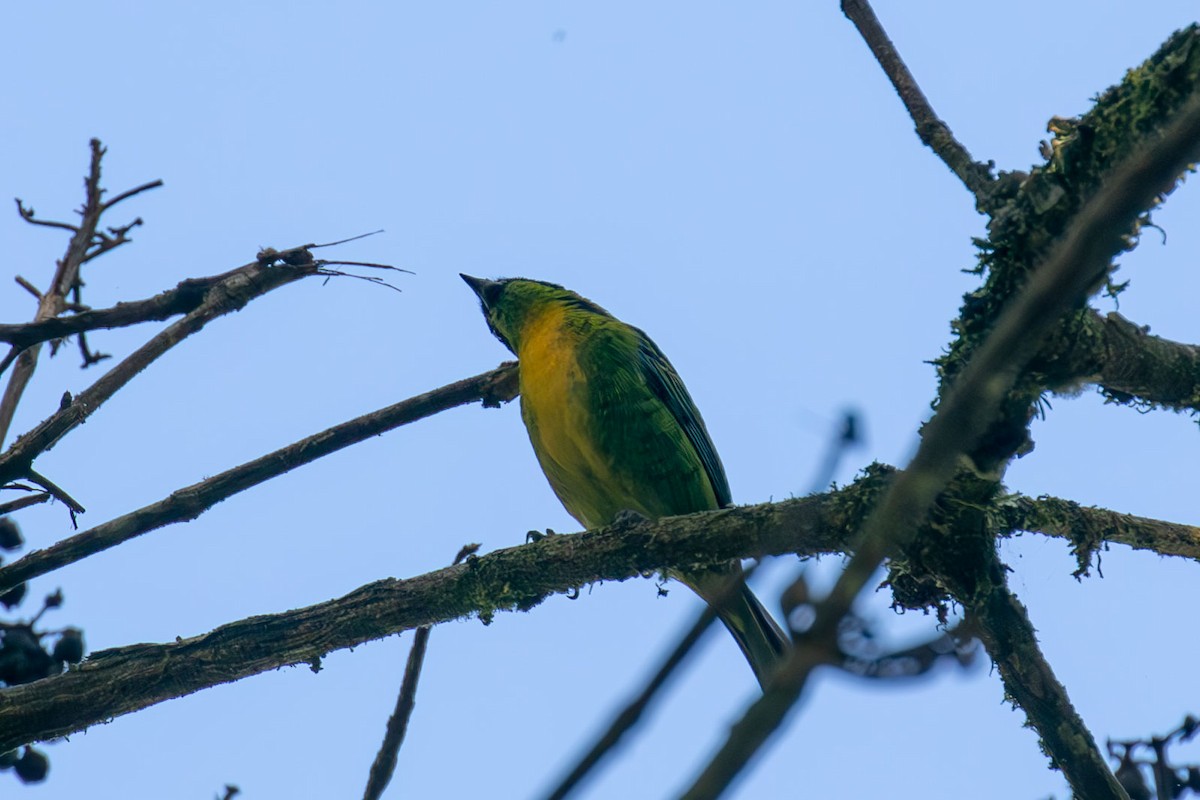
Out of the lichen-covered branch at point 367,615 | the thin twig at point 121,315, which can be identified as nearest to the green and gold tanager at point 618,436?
the lichen-covered branch at point 367,615

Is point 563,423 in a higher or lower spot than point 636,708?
higher

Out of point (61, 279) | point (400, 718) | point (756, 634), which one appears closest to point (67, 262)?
point (61, 279)

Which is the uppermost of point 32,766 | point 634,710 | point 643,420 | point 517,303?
point 517,303

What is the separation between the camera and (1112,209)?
3.86 feet

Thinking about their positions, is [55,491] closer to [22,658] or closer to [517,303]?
[22,658]

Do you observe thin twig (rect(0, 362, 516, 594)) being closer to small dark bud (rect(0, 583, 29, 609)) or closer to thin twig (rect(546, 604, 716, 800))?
small dark bud (rect(0, 583, 29, 609))

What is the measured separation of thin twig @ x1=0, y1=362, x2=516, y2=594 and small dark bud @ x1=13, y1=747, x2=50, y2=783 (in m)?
0.68

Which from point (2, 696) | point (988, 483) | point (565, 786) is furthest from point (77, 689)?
point (565, 786)

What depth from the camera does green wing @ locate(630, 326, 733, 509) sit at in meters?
6.45

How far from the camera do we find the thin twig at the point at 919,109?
4.36 meters

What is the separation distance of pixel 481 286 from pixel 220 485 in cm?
336

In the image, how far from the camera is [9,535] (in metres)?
4.64

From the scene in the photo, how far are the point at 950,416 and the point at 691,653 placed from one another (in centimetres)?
39

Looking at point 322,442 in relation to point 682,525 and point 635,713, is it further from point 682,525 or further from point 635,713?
point 635,713
